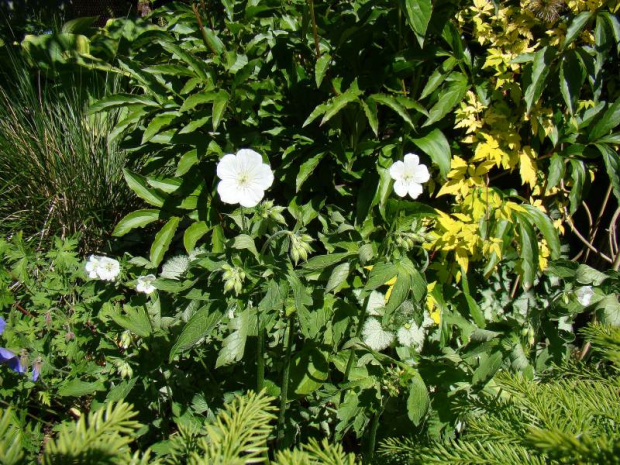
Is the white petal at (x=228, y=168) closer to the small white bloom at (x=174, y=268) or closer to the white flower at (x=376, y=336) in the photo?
the small white bloom at (x=174, y=268)

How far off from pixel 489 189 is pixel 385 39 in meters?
0.78

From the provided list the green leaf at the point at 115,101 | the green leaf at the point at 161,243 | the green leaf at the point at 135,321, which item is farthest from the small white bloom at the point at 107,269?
the green leaf at the point at 115,101

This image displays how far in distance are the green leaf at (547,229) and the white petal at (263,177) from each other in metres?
1.15

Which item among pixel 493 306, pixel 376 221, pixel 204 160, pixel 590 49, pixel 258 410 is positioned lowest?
pixel 493 306

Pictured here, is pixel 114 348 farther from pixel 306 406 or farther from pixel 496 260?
pixel 496 260

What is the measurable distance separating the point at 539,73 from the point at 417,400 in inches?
51.3

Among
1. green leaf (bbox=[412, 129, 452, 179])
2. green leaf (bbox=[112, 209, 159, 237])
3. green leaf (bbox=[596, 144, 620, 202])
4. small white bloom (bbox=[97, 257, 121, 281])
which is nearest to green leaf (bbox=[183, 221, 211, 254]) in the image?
green leaf (bbox=[112, 209, 159, 237])

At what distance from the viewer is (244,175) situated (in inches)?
57.9

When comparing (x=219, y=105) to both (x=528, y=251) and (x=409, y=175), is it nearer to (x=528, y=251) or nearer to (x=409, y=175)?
(x=409, y=175)

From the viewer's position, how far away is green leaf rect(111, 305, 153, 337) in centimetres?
156

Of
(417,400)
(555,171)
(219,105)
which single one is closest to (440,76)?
(555,171)

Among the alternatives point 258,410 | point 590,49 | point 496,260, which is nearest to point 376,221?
point 496,260

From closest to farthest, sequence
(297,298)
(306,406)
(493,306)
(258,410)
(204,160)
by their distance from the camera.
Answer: (258,410)
(297,298)
(306,406)
(204,160)
(493,306)

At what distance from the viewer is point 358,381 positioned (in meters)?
1.57
